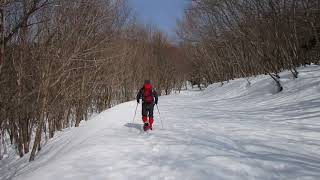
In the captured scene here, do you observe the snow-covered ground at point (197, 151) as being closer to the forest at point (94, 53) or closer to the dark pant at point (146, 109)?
the dark pant at point (146, 109)

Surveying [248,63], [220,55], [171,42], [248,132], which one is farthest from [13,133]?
[171,42]

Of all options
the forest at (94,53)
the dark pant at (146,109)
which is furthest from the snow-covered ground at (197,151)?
the forest at (94,53)

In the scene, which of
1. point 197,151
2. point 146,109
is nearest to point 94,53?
point 146,109

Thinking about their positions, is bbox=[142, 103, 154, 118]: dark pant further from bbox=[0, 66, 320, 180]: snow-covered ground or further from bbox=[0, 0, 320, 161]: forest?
bbox=[0, 0, 320, 161]: forest

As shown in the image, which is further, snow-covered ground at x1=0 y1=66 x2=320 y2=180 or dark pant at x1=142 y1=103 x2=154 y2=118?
dark pant at x1=142 y1=103 x2=154 y2=118

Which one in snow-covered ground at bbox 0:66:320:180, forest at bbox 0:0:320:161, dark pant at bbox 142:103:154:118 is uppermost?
forest at bbox 0:0:320:161

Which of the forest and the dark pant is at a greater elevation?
the forest

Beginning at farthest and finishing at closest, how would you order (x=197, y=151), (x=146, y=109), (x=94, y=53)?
(x=94, y=53)
(x=146, y=109)
(x=197, y=151)

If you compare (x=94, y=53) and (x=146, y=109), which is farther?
(x=94, y=53)

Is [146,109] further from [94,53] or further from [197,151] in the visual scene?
[94,53]

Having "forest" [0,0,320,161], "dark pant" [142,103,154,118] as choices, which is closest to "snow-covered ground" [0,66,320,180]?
"dark pant" [142,103,154,118]

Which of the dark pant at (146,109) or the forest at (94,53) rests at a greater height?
the forest at (94,53)

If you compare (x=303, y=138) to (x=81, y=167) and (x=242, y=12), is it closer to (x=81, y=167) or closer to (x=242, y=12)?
(x=81, y=167)

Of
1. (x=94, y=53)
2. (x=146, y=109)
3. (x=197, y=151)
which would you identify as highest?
(x=94, y=53)
